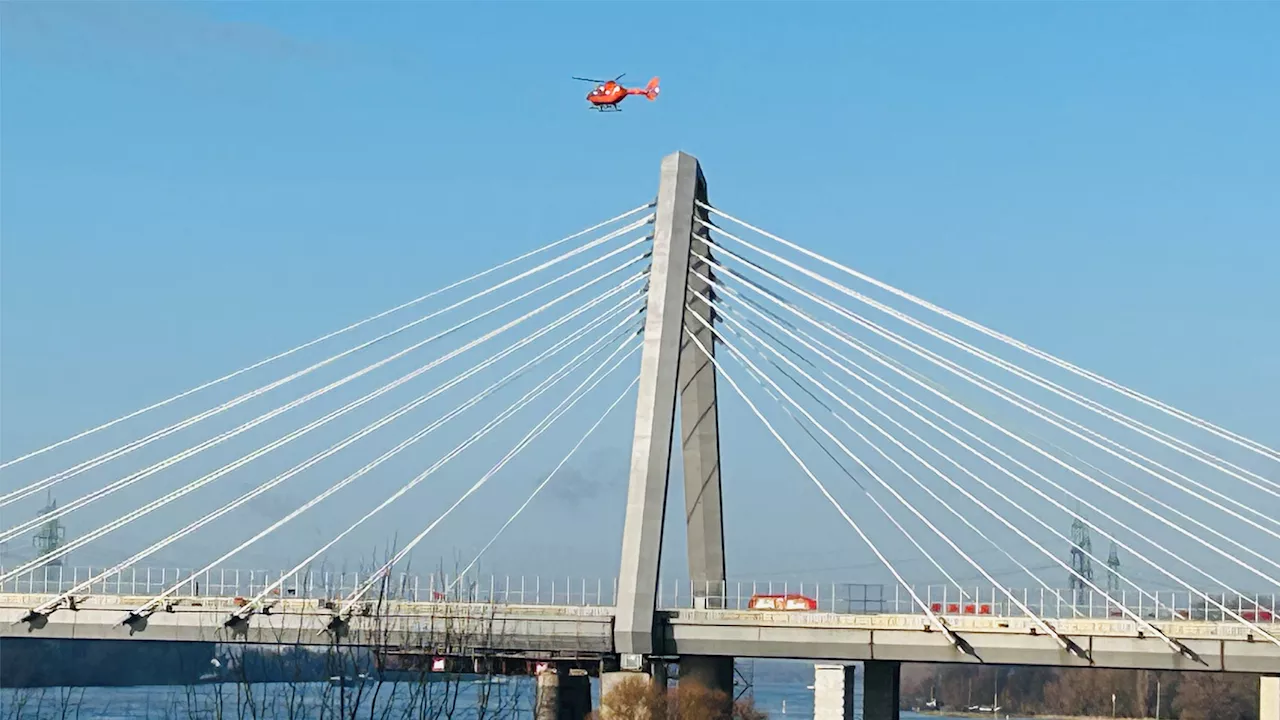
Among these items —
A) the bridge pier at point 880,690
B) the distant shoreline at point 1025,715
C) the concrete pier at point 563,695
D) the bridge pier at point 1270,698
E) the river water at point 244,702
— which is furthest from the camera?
the distant shoreline at point 1025,715

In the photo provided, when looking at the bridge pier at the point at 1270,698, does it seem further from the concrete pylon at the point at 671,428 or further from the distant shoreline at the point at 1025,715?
the distant shoreline at the point at 1025,715

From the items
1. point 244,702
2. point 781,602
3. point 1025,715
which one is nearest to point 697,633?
point 781,602

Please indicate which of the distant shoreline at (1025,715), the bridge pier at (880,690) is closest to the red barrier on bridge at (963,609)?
the bridge pier at (880,690)

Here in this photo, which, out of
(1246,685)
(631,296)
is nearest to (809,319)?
(631,296)

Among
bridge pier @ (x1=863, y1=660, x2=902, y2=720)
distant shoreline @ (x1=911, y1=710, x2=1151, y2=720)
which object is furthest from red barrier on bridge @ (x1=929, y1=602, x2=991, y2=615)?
distant shoreline @ (x1=911, y1=710, x2=1151, y2=720)

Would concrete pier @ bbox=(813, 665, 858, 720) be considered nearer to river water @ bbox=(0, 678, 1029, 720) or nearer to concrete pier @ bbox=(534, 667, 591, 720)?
concrete pier @ bbox=(534, 667, 591, 720)

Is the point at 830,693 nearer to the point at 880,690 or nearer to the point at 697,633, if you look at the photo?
the point at 880,690

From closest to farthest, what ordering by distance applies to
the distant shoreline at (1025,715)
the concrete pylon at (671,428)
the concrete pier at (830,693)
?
1. the concrete pylon at (671,428)
2. the concrete pier at (830,693)
3. the distant shoreline at (1025,715)
